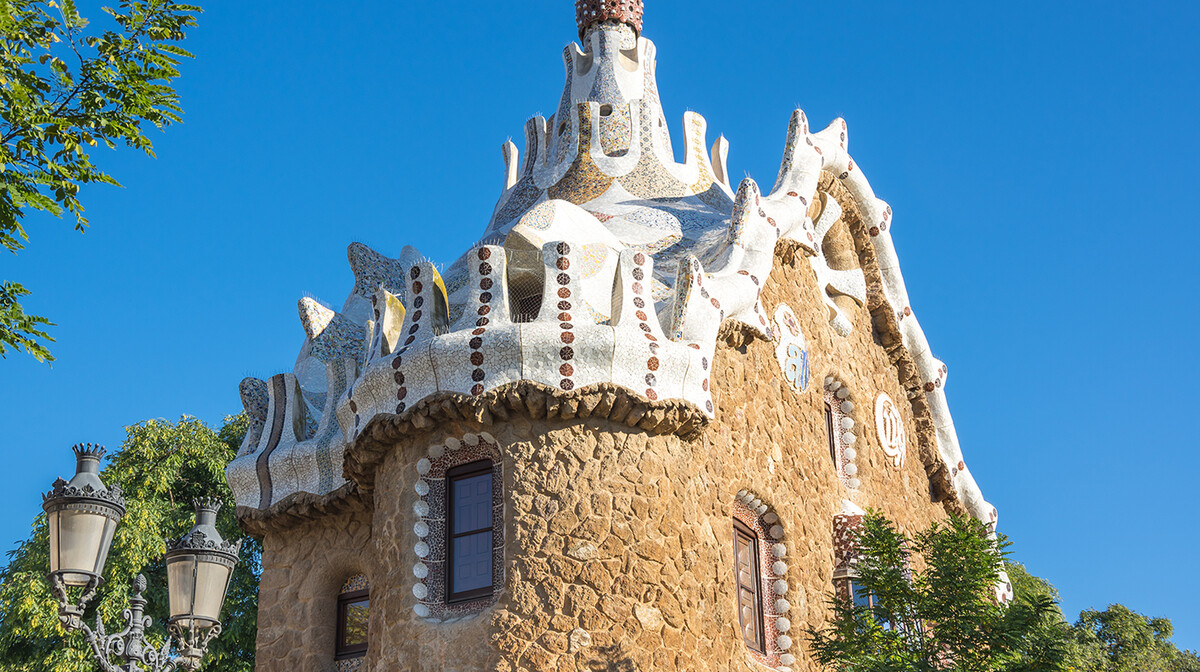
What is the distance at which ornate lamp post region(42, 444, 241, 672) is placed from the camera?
5832mm

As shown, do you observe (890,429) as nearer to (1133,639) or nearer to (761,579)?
(761,579)

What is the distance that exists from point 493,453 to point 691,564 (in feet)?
4.93

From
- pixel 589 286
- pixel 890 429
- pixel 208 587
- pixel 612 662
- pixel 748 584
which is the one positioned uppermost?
pixel 890 429

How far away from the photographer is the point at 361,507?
10.7m

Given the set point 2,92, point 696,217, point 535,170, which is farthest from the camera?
point 535,170

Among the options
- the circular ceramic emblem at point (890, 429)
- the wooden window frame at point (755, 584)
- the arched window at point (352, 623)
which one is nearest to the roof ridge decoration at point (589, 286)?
the arched window at point (352, 623)

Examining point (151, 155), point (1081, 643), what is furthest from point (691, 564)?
point (1081, 643)

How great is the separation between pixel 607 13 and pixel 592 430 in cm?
612

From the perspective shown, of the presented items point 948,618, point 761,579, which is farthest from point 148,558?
point 948,618

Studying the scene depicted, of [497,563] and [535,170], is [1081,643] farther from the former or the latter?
[497,563]

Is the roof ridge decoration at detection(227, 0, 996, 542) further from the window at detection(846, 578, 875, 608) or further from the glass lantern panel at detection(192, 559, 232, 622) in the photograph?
the glass lantern panel at detection(192, 559, 232, 622)

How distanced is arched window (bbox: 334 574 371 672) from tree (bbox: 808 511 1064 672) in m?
3.70

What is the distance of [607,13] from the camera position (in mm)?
13523

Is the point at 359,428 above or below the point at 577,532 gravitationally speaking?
above
